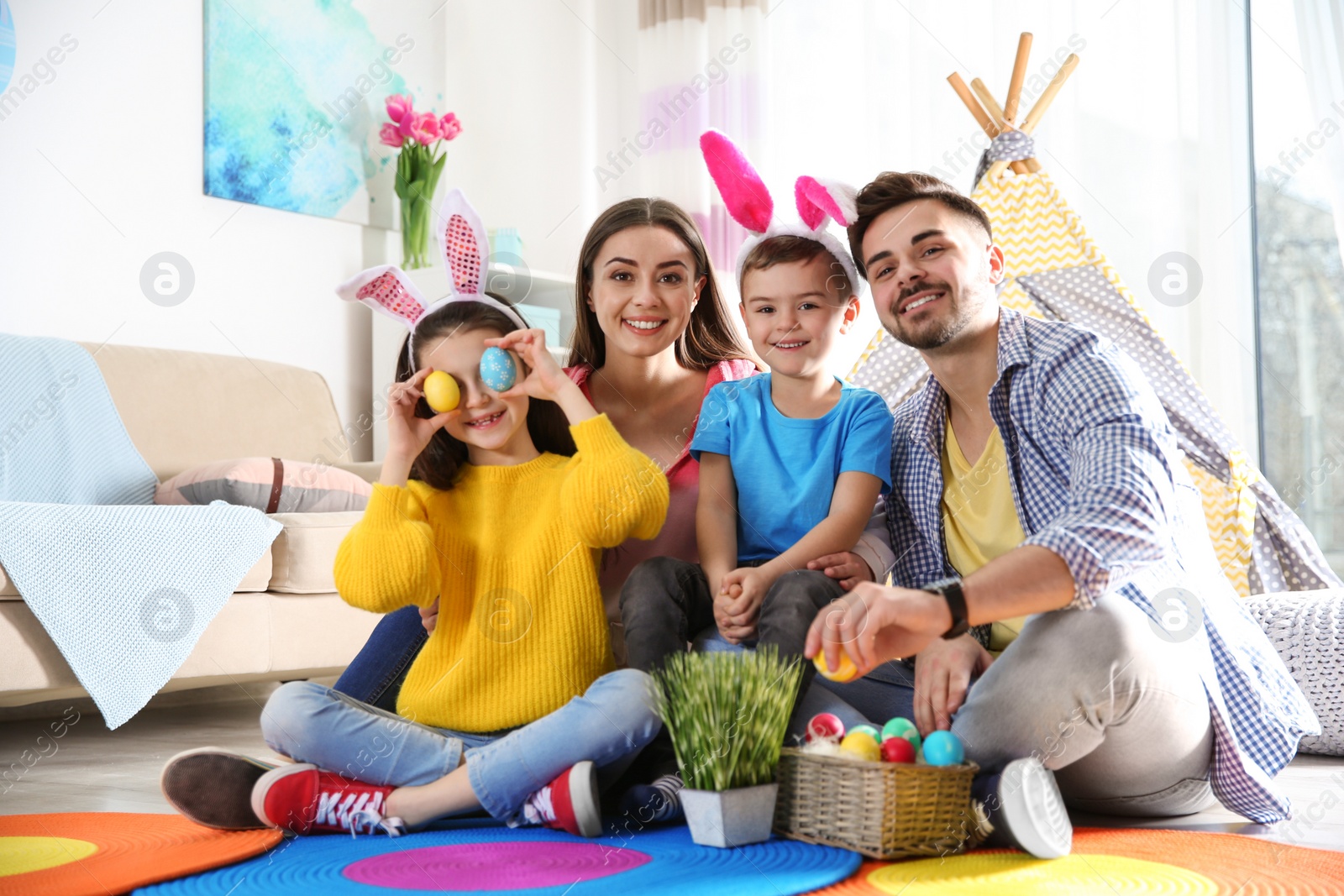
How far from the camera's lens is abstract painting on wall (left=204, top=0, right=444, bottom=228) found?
3.15 metres

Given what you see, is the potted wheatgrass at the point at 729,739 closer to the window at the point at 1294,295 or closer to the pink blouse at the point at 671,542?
the pink blouse at the point at 671,542

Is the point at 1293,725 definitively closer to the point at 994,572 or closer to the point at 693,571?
the point at 994,572

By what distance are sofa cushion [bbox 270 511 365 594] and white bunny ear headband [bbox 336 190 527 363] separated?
0.88 metres

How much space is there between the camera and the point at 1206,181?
2.80 m

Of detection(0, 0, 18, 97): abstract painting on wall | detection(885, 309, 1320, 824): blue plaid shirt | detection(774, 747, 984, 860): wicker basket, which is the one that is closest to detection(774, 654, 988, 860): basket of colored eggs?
detection(774, 747, 984, 860): wicker basket

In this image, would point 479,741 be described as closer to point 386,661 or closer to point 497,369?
point 386,661

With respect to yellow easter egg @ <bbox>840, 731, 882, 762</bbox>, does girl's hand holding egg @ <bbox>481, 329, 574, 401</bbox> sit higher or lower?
higher

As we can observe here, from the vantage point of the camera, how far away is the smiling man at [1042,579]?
3.39ft

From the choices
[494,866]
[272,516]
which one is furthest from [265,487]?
[494,866]

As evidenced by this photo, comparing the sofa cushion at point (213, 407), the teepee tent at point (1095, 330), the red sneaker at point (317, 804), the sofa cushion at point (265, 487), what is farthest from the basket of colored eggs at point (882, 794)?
the sofa cushion at point (213, 407)

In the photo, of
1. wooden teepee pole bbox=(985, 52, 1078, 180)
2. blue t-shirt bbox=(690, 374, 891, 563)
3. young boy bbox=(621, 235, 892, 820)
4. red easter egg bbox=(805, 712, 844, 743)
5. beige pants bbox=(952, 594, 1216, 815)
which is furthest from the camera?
wooden teepee pole bbox=(985, 52, 1078, 180)

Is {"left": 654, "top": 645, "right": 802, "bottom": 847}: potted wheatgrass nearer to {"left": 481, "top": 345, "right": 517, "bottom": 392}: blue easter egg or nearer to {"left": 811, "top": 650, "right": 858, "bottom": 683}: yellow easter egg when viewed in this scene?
{"left": 811, "top": 650, "right": 858, "bottom": 683}: yellow easter egg

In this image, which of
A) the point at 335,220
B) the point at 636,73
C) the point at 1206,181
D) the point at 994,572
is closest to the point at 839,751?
the point at 994,572

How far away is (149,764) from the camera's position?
1.81 m
